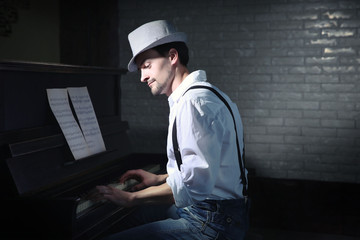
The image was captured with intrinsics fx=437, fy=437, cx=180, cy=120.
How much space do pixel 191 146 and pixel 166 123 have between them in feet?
10.5

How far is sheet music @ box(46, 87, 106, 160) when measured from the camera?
2.09m

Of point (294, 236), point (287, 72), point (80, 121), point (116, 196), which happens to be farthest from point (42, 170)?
point (287, 72)

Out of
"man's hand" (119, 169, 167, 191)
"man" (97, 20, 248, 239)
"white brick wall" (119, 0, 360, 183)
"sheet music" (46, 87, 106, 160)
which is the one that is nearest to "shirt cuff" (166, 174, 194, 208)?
"man" (97, 20, 248, 239)

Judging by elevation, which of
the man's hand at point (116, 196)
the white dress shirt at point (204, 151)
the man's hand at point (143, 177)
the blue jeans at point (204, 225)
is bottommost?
the blue jeans at point (204, 225)

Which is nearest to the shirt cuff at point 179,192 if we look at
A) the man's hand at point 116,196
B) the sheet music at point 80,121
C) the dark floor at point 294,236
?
the man's hand at point 116,196

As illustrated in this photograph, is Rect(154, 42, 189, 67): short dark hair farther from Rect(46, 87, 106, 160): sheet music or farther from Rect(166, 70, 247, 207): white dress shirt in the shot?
Rect(46, 87, 106, 160): sheet music

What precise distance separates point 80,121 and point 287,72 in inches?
105

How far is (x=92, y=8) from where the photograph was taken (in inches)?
179

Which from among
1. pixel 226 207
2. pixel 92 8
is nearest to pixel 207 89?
pixel 226 207

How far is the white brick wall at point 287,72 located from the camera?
4.21m

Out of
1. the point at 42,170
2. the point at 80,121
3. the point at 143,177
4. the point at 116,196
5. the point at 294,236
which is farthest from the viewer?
the point at 294,236

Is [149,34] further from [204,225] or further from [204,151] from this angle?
[204,225]

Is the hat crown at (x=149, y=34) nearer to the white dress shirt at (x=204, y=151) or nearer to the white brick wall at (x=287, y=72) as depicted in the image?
the white dress shirt at (x=204, y=151)

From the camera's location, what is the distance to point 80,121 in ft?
7.30
